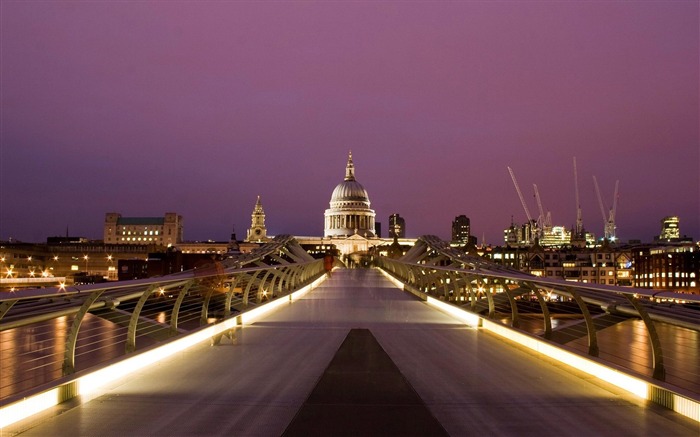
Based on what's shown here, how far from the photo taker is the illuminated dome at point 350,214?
193062 millimetres

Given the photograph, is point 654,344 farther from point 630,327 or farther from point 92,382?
point 630,327

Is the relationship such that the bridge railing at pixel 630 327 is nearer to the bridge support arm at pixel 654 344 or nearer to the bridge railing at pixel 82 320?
the bridge support arm at pixel 654 344

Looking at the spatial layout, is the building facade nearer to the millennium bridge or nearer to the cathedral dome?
the cathedral dome

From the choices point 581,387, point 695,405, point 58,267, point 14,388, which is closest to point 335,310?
point 14,388

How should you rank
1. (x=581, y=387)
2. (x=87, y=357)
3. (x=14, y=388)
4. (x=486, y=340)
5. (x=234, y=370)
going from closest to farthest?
(x=581, y=387) < (x=234, y=370) < (x=14, y=388) < (x=486, y=340) < (x=87, y=357)

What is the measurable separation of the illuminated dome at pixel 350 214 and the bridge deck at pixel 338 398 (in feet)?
592

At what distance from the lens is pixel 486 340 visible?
10.3 meters

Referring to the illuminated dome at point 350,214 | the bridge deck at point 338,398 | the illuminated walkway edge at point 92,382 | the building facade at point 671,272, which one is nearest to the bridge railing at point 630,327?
the bridge deck at point 338,398

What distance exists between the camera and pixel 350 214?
7603 inches

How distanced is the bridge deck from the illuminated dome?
18041cm

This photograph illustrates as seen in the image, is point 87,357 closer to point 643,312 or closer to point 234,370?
point 234,370

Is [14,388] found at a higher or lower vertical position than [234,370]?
lower

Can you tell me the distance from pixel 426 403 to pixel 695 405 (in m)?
2.25

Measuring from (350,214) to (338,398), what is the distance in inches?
7365
